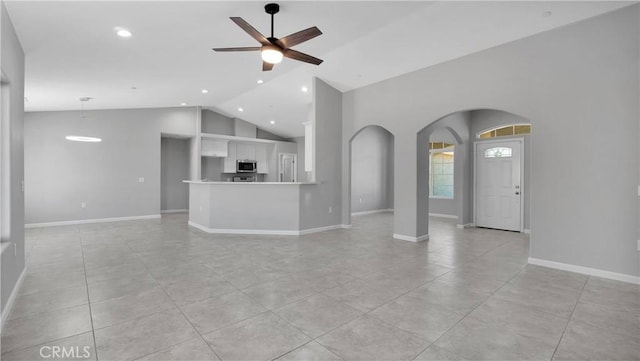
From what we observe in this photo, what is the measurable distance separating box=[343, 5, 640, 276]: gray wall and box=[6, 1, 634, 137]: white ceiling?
0.25 metres

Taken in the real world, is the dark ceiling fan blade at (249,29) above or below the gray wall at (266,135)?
below

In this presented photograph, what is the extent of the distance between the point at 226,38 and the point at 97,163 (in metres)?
5.73

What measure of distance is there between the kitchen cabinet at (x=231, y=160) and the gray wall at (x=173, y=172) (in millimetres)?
1213

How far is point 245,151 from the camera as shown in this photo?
10602mm

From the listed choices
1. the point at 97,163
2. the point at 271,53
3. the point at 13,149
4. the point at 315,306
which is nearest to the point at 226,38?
the point at 271,53

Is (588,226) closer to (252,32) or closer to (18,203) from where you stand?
(252,32)

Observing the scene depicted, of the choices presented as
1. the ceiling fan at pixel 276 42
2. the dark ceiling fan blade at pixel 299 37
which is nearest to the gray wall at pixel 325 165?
the ceiling fan at pixel 276 42

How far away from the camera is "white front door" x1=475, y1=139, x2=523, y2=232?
6.46 meters

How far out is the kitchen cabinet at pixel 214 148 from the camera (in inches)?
375

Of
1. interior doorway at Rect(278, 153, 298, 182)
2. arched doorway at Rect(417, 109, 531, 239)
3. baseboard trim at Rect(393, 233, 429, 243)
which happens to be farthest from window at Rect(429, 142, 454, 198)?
interior doorway at Rect(278, 153, 298, 182)

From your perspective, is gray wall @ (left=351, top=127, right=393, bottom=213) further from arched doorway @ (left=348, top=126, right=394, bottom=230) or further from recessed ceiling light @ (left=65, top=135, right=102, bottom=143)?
recessed ceiling light @ (left=65, top=135, right=102, bottom=143)

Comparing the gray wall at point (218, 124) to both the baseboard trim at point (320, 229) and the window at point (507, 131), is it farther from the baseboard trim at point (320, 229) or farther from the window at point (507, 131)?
the window at point (507, 131)

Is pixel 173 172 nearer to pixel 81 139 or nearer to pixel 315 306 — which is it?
pixel 81 139

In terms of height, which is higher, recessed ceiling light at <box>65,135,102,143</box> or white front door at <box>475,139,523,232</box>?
recessed ceiling light at <box>65,135,102,143</box>
